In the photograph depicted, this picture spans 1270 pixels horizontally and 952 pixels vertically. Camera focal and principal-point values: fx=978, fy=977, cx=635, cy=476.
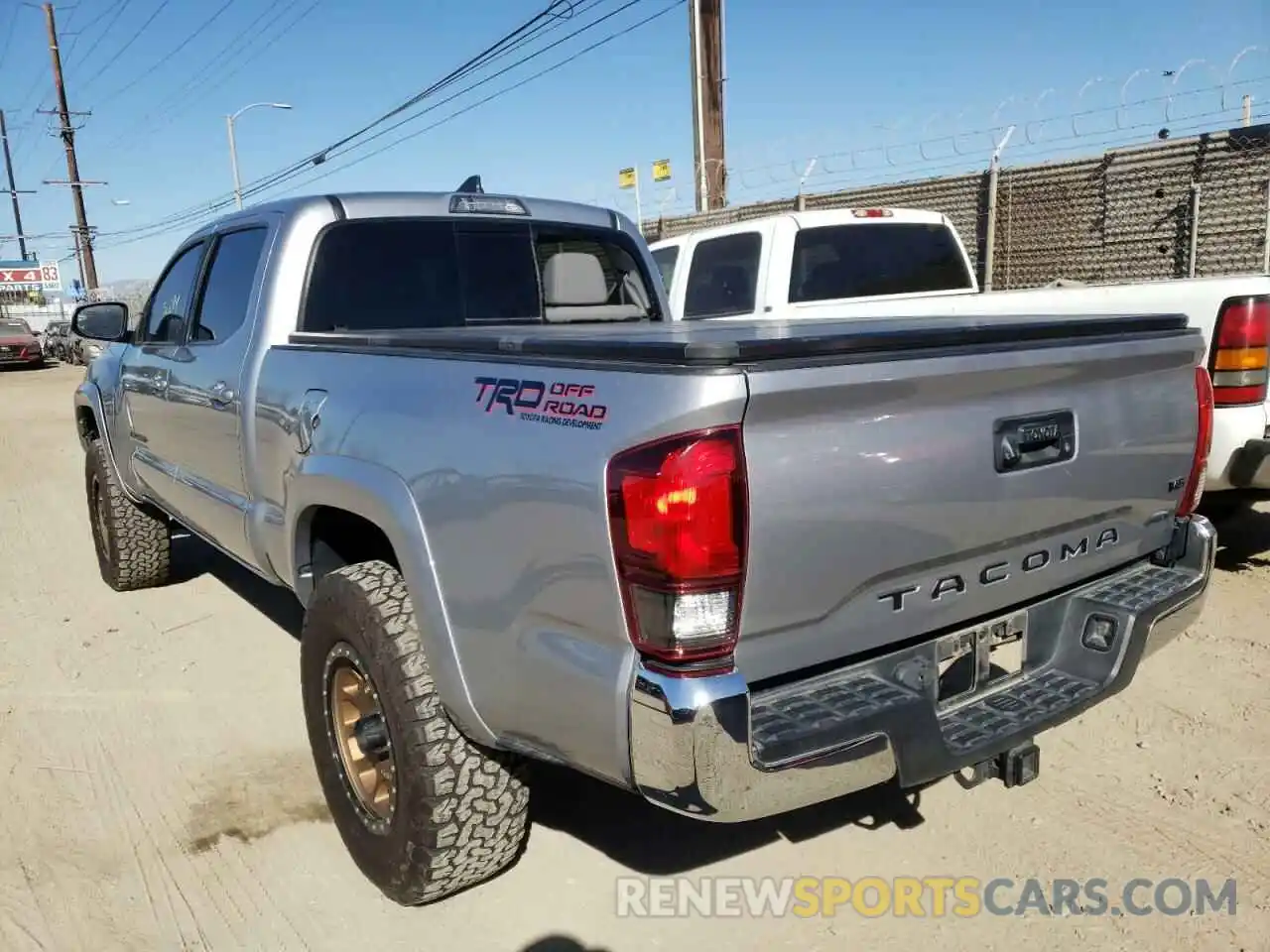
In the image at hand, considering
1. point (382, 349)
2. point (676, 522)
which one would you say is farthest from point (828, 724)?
point (382, 349)

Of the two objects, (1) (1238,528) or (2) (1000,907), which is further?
(1) (1238,528)

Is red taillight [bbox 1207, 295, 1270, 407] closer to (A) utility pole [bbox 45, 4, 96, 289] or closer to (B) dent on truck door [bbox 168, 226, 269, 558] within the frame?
(B) dent on truck door [bbox 168, 226, 269, 558]

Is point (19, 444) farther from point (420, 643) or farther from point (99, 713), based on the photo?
point (420, 643)

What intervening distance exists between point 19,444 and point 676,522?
45.3ft

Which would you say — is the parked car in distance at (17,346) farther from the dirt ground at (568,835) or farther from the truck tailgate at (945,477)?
the truck tailgate at (945,477)

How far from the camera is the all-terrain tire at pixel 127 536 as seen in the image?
5.51 meters

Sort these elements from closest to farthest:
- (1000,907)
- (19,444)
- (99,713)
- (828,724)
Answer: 1. (828,724)
2. (1000,907)
3. (99,713)
4. (19,444)

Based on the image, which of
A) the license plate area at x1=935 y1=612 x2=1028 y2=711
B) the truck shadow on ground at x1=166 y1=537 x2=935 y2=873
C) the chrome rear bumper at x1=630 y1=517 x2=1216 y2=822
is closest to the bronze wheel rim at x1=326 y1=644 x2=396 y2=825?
the truck shadow on ground at x1=166 y1=537 x2=935 y2=873

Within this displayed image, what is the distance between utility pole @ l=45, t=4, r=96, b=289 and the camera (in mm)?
38906

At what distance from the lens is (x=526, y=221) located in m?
4.15

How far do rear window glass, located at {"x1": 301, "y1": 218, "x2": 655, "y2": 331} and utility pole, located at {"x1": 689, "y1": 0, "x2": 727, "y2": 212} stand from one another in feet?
36.1

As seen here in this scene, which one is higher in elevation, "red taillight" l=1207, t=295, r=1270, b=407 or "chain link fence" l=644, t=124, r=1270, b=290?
"chain link fence" l=644, t=124, r=1270, b=290

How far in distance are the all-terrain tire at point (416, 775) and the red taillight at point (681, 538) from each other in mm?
843

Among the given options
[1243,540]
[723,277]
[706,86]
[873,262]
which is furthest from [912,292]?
[706,86]
